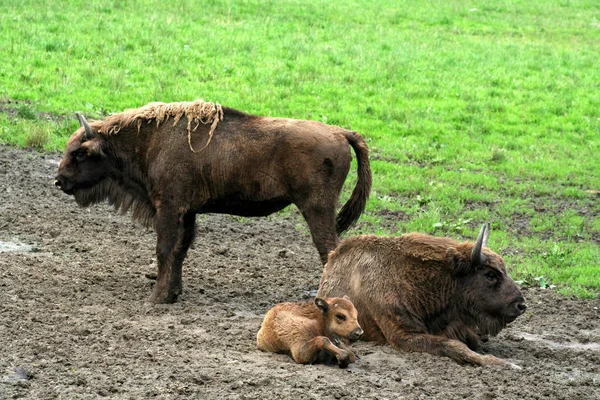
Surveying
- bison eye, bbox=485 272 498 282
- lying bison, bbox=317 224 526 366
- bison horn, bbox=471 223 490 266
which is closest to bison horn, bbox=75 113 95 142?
lying bison, bbox=317 224 526 366

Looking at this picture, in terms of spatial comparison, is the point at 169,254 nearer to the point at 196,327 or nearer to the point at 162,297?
the point at 162,297

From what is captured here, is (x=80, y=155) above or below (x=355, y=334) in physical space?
above

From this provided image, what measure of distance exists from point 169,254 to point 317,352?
3061 millimetres

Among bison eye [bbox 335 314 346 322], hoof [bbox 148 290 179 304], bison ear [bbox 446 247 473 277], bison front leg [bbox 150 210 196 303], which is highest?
bison ear [bbox 446 247 473 277]

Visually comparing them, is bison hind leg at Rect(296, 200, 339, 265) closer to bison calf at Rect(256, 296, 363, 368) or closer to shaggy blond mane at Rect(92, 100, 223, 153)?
shaggy blond mane at Rect(92, 100, 223, 153)

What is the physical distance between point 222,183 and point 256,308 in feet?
4.42

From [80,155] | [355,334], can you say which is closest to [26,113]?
[80,155]

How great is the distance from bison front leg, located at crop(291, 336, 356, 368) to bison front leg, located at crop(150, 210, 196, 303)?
2638mm

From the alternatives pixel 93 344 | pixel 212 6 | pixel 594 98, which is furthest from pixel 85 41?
pixel 93 344

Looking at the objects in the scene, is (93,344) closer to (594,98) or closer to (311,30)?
(594,98)

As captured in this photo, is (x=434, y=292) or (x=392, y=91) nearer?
(x=434, y=292)

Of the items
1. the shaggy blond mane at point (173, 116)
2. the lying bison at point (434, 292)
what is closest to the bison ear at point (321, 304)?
the lying bison at point (434, 292)

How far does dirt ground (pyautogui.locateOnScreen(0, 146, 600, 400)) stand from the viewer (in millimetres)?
7688

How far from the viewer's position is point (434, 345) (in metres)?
8.79
